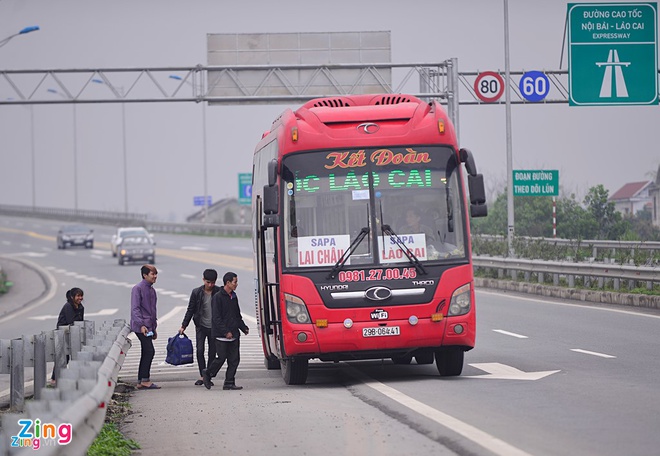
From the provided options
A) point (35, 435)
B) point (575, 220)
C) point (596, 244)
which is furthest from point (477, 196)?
point (575, 220)

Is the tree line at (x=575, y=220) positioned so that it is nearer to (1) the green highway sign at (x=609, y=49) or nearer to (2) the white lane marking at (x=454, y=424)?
(1) the green highway sign at (x=609, y=49)

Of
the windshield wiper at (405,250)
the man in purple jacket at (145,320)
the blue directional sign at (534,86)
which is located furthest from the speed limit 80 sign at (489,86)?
→ the windshield wiper at (405,250)

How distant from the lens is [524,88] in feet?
134

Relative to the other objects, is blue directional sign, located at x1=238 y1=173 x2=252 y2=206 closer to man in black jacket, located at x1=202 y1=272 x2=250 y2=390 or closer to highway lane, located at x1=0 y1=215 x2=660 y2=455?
highway lane, located at x1=0 y1=215 x2=660 y2=455

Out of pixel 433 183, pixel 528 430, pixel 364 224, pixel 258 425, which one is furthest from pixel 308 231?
pixel 528 430

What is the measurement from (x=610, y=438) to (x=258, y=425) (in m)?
3.29

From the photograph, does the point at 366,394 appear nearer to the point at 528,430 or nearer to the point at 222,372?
the point at 528,430

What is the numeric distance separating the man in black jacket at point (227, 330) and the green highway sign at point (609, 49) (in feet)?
61.5

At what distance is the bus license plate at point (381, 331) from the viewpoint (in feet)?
45.9

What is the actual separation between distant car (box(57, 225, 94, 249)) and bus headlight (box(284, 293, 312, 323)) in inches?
2537

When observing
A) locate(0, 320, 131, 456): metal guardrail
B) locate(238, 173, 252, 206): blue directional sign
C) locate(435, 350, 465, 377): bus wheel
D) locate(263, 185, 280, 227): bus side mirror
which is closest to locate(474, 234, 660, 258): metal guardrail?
locate(435, 350, 465, 377): bus wheel

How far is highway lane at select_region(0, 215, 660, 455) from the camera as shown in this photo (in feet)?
30.5

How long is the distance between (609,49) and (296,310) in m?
20.1

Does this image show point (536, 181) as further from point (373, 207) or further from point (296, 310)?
point (296, 310)
